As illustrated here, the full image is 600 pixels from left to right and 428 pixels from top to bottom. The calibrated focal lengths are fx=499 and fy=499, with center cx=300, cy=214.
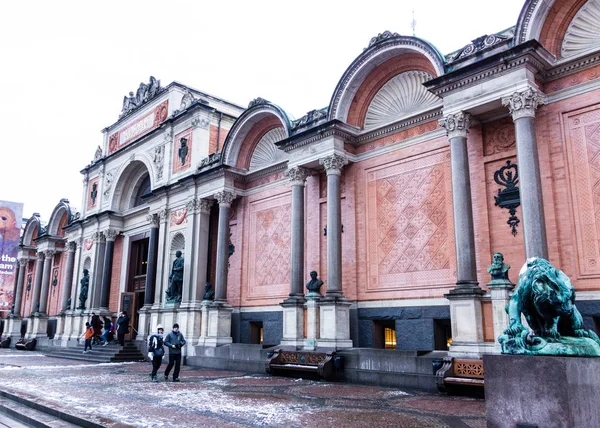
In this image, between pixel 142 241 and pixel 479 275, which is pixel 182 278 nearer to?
pixel 142 241

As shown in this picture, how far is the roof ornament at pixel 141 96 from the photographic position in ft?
83.4

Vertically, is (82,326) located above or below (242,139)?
below

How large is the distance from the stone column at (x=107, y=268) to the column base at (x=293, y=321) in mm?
14242

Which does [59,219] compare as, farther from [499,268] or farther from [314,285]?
[499,268]

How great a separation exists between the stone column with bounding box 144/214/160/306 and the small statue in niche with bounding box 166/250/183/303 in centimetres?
204

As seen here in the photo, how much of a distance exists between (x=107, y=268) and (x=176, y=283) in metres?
7.92

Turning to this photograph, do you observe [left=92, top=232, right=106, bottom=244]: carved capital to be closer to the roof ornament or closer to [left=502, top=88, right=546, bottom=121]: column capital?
the roof ornament

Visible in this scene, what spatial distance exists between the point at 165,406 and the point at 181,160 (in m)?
14.9

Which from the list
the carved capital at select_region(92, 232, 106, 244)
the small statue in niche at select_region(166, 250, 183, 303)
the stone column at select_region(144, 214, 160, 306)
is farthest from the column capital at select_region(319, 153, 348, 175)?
the carved capital at select_region(92, 232, 106, 244)

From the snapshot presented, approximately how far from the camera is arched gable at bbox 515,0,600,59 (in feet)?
37.3

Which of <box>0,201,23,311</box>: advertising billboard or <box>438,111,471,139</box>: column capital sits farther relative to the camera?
<box>0,201,23,311</box>: advertising billboard

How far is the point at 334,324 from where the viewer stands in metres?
13.8

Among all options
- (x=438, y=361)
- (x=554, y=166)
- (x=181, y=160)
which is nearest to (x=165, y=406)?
(x=438, y=361)

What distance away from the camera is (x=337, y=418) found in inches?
295
